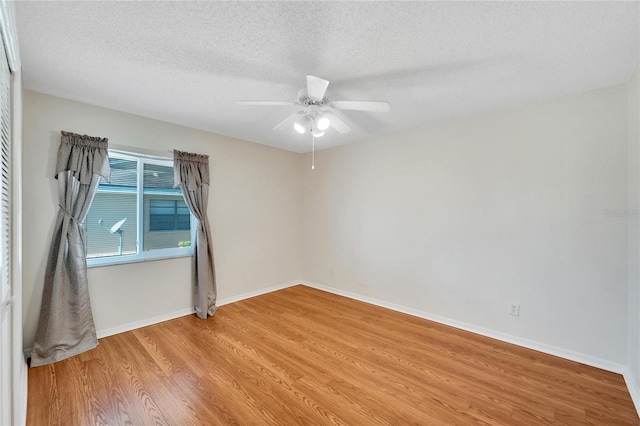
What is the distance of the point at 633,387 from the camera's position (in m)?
1.98

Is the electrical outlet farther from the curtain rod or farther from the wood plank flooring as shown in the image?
the curtain rod

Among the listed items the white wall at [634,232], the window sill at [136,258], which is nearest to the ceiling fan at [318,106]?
the white wall at [634,232]

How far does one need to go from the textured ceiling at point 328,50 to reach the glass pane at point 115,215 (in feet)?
2.50

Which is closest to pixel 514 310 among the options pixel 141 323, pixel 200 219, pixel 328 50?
pixel 328 50

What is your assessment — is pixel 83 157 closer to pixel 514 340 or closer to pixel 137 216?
pixel 137 216

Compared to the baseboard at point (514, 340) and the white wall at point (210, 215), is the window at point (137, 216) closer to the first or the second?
the white wall at point (210, 215)

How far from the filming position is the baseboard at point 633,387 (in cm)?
186

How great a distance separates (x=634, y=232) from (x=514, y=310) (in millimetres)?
1162

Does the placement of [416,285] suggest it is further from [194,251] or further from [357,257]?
[194,251]

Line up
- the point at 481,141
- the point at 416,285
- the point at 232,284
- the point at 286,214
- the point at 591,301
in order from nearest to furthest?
the point at 591,301 < the point at 481,141 < the point at 416,285 < the point at 232,284 < the point at 286,214

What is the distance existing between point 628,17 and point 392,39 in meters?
1.29

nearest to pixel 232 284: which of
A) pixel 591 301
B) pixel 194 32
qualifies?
pixel 194 32

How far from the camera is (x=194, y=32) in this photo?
1.66 meters

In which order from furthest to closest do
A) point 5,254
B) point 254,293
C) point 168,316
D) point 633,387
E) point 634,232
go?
point 254,293 → point 168,316 → point 634,232 → point 633,387 → point 5,254
